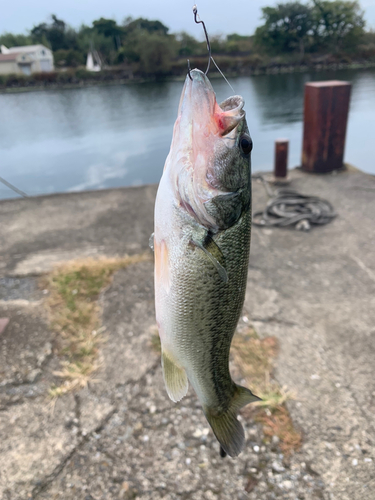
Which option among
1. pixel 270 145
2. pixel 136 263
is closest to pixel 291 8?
pixel 270 145

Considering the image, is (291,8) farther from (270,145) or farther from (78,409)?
(78,409)

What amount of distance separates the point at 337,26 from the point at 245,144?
24.7 meters

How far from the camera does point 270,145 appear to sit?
1005 centimetres

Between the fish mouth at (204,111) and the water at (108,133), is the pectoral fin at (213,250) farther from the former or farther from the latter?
the water at (108,133)

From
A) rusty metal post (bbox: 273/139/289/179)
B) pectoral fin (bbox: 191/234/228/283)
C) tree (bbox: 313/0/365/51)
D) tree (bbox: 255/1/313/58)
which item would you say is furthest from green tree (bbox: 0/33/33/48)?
tree (bbox: 313/0/365/51)

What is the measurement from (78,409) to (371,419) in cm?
189

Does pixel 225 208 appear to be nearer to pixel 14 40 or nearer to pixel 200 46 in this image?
pixel 14 40

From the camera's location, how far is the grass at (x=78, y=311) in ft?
8.30

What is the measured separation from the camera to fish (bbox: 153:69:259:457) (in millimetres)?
1082

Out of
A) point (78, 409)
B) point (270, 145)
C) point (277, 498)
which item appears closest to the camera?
point (277, 498)

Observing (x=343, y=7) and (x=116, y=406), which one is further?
(x=343, y=7)

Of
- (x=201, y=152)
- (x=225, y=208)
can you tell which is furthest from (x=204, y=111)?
(x=225, y=208)

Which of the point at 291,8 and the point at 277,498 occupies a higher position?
the point at 291,8

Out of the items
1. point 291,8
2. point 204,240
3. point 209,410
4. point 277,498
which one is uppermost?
point 291,8
